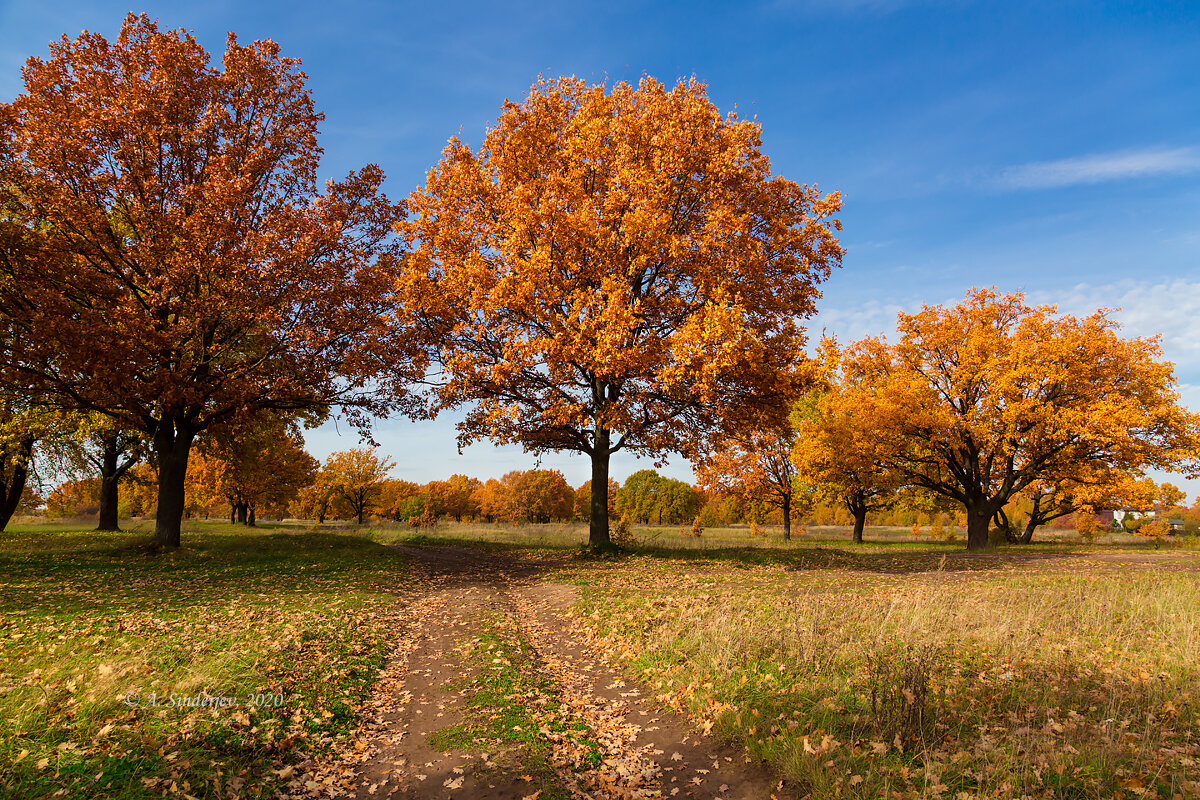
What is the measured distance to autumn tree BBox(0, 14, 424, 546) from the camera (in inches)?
661

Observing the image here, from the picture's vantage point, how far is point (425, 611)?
12266 mm

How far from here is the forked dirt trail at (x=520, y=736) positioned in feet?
17.8

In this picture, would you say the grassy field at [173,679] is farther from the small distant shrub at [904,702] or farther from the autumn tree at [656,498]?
the autumn tree at [656,498]

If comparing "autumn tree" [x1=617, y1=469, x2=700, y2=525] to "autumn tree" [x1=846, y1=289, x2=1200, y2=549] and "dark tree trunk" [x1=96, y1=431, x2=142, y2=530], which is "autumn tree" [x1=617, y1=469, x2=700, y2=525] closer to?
"autumn tree" [x1=846, y1=289, x2=1200, y2=549]

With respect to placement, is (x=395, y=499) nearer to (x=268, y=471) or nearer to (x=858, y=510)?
(x=268, y=471)

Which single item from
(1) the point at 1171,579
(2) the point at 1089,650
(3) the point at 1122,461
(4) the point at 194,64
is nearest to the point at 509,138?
(4) the point at 194,64

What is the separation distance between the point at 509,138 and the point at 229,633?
58.3ft

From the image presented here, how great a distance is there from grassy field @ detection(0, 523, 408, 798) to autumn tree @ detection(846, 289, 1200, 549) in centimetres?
2812

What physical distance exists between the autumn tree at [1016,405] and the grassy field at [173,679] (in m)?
28.1

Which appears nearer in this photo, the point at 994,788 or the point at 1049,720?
the point at 994,788

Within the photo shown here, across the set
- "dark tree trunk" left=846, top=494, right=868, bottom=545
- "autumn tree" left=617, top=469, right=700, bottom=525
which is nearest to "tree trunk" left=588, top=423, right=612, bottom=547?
"dark tree trunk" left=846, top=494, right=868, bottom=545

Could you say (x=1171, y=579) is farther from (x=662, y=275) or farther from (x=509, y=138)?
(x=509, y=138)

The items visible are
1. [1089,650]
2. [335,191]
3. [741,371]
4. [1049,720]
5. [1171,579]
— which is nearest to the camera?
[1049,720]

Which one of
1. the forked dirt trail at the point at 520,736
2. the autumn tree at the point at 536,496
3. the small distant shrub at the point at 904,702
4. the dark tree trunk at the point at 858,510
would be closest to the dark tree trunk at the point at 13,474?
the forked dirt trail at the point at 520,736
